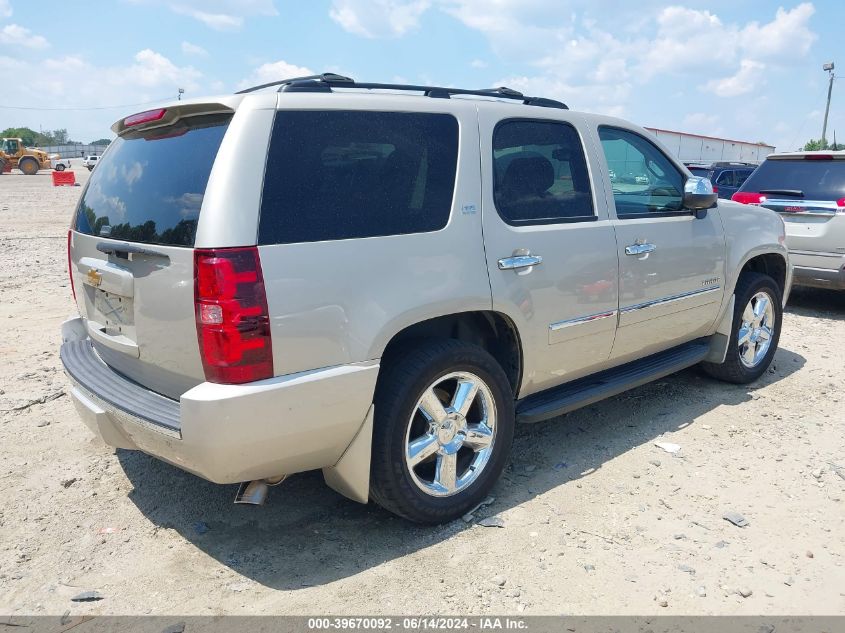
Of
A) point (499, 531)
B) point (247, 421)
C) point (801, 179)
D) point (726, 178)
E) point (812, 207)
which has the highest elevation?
point (726, 178)

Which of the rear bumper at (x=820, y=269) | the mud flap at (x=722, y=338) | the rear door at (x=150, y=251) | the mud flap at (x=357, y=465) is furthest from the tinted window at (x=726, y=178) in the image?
the rear door at (x=150, y=251)

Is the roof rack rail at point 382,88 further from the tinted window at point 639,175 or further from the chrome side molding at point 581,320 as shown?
the chrome side molding at point 581,320

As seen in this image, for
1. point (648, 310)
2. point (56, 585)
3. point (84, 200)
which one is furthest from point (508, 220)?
point (56, 585)

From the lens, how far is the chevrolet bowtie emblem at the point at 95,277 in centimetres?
307

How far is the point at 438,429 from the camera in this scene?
318 cm

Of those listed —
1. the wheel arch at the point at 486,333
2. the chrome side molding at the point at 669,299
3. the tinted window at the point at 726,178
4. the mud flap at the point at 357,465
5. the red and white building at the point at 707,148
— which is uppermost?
the red and white building at the point at 707,148

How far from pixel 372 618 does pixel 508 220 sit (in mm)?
1923

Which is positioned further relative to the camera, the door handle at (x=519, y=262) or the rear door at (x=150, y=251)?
the door handle at (x=519, y=262)

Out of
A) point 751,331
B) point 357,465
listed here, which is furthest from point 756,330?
point 357,465

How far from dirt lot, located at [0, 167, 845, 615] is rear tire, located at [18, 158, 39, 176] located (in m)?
46.7

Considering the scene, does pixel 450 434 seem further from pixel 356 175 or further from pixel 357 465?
pixel 356 175

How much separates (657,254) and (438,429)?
1.90 meters

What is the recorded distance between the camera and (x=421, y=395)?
10.0ft

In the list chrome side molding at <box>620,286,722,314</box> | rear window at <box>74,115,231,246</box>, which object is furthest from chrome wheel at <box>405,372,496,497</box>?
rear window at <box>74,115,231,246</box>
